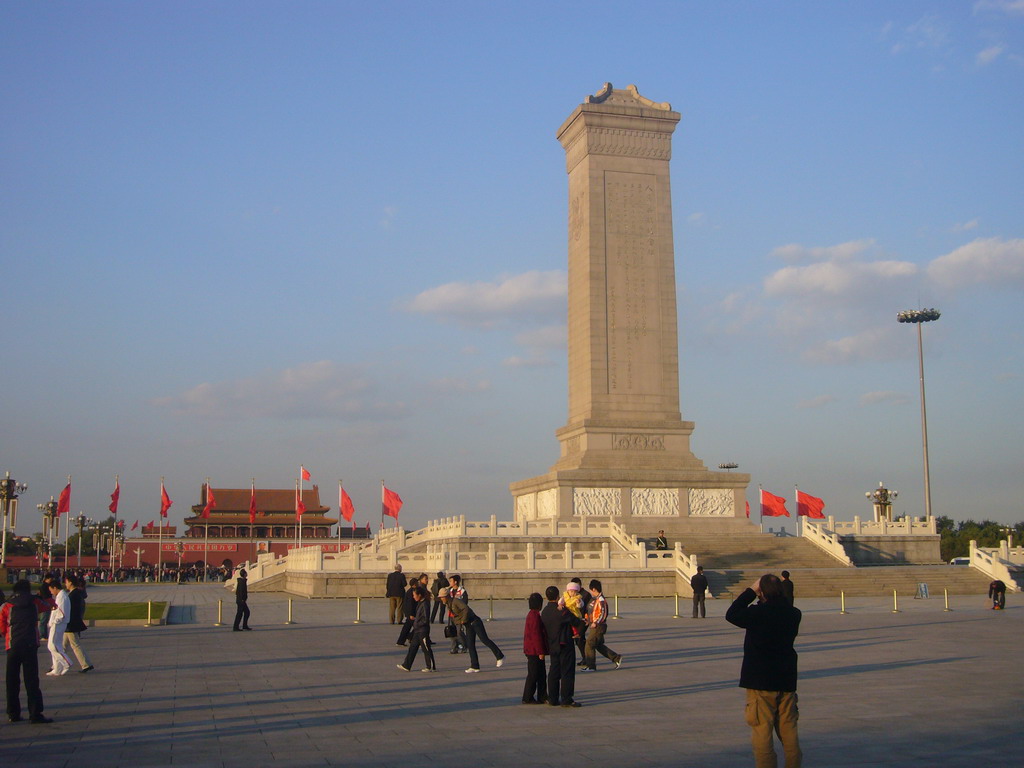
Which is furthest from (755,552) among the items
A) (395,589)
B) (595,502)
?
(395,589)

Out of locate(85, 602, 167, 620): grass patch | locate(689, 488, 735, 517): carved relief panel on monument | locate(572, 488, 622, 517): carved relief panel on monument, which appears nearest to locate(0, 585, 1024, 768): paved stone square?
locate(85, 602, 167, 620): grass patch

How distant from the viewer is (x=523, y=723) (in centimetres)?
1199

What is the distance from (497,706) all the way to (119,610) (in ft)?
71.7

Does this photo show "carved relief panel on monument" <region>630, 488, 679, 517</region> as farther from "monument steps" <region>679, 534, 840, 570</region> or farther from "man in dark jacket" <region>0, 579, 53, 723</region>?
"man in dark jacket" <region>0, 579, 53, 723</region>

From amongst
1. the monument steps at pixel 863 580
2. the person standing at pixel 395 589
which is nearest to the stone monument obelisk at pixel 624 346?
the monument steps at pixel 863 580

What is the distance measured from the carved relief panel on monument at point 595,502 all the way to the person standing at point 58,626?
3026 centimetres

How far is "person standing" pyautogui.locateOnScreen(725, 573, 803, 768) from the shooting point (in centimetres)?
831

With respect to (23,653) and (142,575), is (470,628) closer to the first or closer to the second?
(23,653)

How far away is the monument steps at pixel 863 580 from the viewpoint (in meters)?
36.7

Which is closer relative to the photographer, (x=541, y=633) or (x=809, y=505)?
(x=541, y=633)

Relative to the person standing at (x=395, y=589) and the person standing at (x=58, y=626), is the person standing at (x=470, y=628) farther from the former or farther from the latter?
the person standing at (x=395, y=589)

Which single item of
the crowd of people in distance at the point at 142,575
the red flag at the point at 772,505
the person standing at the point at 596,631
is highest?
the red flag at the point at 772,505

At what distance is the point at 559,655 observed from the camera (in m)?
13.2

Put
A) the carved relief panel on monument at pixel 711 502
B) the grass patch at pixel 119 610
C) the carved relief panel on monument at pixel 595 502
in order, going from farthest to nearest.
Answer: the carved relief panel on monument at pixel 711 502 < the carved relief panel on monument at pixel 595 502 < the grass patch at pixel 119 610
